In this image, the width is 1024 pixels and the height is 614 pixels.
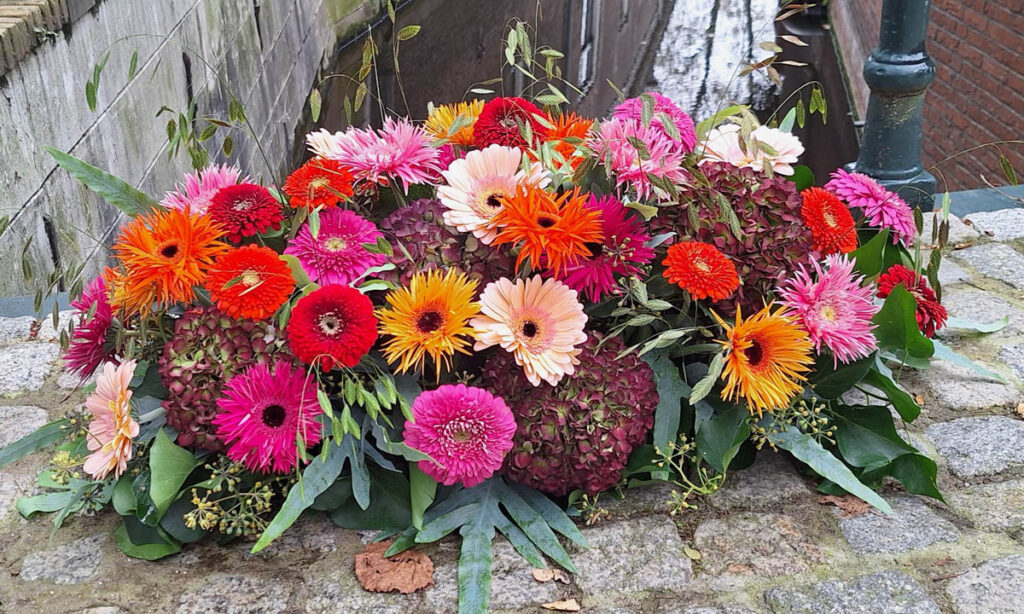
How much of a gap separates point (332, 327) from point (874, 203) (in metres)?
1.32

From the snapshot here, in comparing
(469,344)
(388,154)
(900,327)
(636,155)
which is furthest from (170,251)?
(900,327)

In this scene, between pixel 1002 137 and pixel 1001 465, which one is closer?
pixel 1001 465

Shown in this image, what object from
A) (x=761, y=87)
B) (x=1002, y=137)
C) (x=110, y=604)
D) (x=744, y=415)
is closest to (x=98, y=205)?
(x=110, y=604)

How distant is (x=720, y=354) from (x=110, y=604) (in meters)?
1.18

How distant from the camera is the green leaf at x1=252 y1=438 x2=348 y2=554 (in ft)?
5.46

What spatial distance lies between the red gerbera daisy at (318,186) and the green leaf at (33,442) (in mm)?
657

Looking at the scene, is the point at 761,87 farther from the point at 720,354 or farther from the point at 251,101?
the point at 720,354

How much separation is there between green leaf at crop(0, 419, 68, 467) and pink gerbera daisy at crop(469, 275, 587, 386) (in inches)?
35.0

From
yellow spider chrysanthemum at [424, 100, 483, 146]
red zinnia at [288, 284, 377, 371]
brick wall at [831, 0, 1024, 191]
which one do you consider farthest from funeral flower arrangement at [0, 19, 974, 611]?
brick wall at [831, 0, 1024, 191]

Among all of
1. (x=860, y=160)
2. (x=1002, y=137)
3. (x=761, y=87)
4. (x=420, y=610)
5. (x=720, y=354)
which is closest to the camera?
(x=420, y=610)

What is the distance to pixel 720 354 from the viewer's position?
1.80 m

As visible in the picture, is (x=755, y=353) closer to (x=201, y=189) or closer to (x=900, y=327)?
(x=900, y=327)

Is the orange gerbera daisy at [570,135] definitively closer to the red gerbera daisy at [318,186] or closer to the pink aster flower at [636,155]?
the pink aster flower at [636,155]

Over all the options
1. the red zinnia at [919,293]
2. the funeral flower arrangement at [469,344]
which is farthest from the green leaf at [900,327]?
the red zinnia at [919,293]
